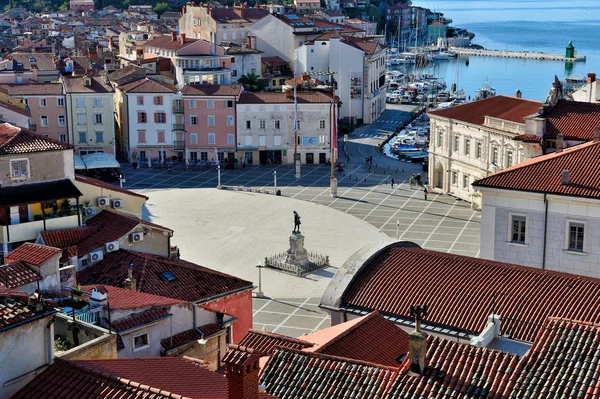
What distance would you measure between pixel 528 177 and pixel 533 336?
12.3m

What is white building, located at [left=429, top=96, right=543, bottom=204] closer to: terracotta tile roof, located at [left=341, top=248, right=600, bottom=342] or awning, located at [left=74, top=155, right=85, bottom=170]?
awning, located at [left=74, top=155, right=85, bottom=170]

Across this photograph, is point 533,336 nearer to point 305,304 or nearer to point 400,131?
point 305,304

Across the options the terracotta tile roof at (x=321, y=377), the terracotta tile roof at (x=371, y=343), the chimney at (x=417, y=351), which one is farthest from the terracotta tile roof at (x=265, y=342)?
the chimney at (x=417, y=351)

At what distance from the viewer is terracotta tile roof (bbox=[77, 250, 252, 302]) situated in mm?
35969

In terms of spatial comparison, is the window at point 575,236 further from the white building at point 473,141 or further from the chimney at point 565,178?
the white building at point 473,141

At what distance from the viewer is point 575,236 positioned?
37.7 metres

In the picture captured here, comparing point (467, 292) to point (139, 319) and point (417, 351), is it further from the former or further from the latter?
point (417, 351)

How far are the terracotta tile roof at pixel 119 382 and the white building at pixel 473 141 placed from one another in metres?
48.7

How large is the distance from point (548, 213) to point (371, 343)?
46.5 ft

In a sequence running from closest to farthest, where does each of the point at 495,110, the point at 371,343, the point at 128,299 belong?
the point at 371,343
the point at 128,299
the point at 495,110

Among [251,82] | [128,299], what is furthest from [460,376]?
[251,82]

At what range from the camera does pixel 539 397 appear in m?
18.3

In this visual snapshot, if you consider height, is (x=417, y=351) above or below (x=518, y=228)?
above

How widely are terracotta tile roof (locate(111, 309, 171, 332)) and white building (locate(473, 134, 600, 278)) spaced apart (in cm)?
1581
